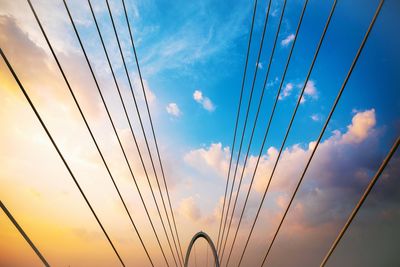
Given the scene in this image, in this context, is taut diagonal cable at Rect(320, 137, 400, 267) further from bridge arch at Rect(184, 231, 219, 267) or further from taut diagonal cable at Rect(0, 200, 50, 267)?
bridge arch at Rect(184, 231, 219, 267)

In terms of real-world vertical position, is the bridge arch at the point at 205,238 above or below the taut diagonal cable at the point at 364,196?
above

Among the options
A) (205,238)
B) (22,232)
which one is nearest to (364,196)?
(22,232)

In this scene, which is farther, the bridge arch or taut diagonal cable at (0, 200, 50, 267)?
the bridge arch

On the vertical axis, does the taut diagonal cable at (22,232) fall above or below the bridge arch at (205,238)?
below

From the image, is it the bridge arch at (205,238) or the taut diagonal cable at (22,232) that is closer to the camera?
the taut diagonal cable at (22,232)

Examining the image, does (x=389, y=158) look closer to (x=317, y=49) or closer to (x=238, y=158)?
(x=317, y=49)

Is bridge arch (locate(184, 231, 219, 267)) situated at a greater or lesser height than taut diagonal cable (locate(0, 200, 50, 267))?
greater

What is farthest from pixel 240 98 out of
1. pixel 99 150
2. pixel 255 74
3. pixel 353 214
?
pixel 353 214

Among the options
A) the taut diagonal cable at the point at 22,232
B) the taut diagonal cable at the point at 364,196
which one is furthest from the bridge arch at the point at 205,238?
the taut diagonal cable at the point at 22,232

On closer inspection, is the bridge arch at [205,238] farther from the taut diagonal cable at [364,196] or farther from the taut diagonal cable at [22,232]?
the taut diagonal cable at [22,232]

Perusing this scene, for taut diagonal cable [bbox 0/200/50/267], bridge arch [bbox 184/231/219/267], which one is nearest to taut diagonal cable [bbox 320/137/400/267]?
taut diagonal cable [bbox 0/200/50/267]

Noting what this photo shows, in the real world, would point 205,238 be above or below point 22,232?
above

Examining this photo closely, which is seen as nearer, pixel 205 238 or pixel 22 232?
pixel 22 232

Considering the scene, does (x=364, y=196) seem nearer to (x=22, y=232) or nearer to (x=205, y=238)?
(x=22, y=232)
